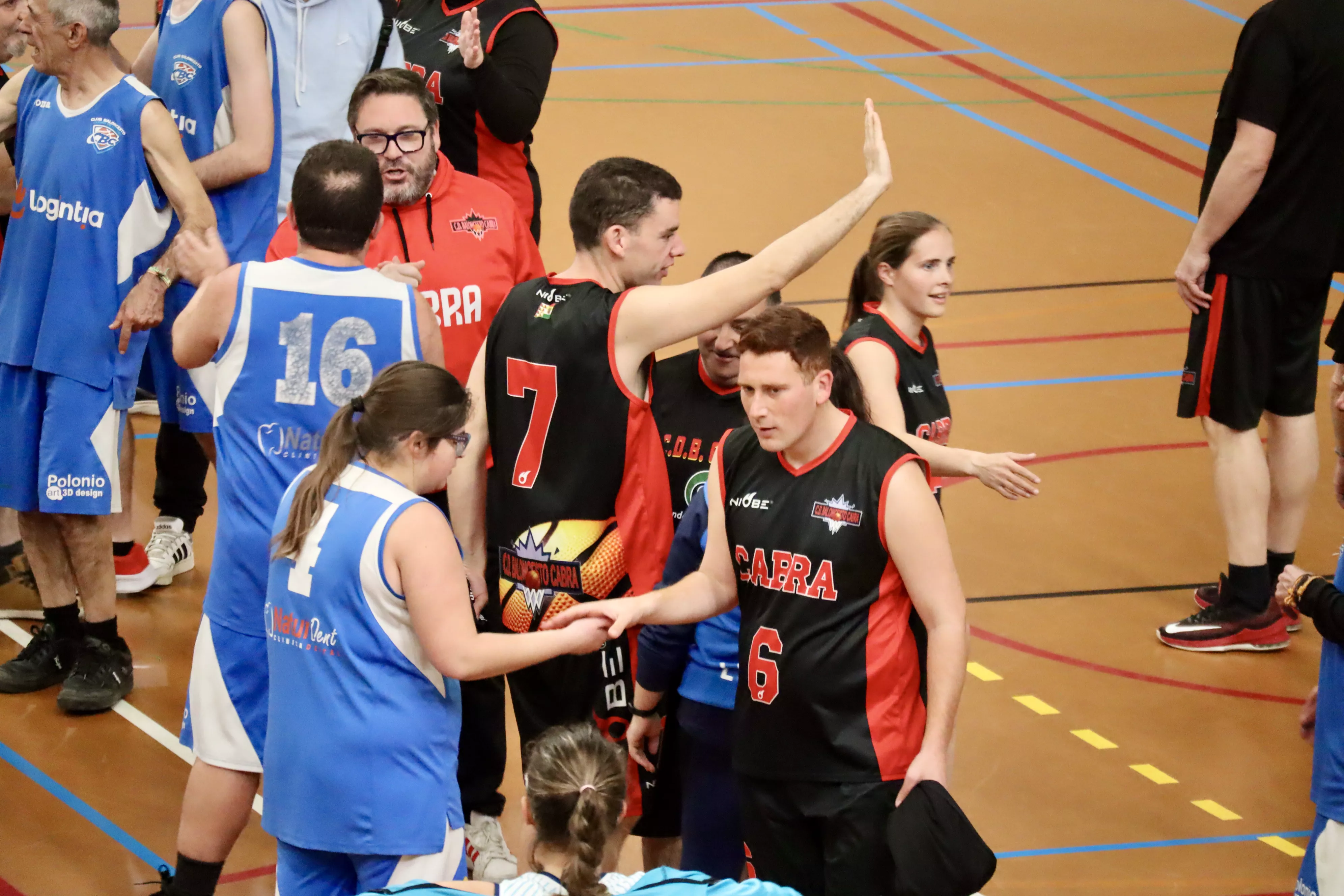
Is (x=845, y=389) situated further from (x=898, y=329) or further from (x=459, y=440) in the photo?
(x=898, y=329)

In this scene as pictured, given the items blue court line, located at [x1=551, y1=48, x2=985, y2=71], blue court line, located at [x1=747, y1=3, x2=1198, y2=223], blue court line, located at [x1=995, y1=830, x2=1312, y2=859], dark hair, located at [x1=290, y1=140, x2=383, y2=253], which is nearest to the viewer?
dark hair, located at [x1=290, y1=140, x2=383, y2=253]

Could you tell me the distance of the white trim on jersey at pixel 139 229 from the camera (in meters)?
5.49

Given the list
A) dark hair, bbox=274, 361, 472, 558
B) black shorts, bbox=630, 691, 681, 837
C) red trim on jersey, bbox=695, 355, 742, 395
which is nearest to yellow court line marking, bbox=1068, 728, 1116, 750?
black shorts, bbox=630, 691, 681, 837

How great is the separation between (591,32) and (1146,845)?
1257cm

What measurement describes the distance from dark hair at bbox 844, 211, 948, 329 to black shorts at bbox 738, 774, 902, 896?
1.89m

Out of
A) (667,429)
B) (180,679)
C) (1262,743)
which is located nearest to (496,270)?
(667,429)

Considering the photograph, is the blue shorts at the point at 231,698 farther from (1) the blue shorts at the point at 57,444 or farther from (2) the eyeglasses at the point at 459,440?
(1) the blue shorts at the point at 57,444

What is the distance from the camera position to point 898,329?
16.1ft

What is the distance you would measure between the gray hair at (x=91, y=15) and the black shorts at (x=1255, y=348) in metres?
4.48

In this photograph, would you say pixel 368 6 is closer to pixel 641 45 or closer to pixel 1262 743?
pixel 1262 743

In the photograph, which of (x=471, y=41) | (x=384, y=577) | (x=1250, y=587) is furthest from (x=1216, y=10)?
(x=384, y=577)

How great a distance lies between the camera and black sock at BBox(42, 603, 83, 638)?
5891 mm

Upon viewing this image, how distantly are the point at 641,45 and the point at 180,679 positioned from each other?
1093cm

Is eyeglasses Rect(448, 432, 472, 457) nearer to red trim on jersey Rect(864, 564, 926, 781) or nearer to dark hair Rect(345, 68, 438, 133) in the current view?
red trim on jersey Rect(864, 564, 926, 781)
